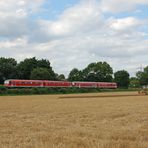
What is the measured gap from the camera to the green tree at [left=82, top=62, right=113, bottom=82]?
17625 cm

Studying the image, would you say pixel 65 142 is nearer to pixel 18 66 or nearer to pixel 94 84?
pixel 94 84

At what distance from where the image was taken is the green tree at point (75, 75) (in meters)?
180

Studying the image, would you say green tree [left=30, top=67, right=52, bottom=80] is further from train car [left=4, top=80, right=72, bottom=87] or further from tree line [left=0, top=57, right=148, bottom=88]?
train car [left=4, top=80, right=72, bottom=87]

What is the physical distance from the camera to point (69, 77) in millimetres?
187750

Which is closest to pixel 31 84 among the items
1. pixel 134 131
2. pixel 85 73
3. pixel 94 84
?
pixel 94 84

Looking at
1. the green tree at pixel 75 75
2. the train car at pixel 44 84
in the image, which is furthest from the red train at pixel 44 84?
the green tree at pixel 75 75

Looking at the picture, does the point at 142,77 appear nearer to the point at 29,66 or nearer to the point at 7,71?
the point at 29,66

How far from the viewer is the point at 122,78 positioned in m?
194

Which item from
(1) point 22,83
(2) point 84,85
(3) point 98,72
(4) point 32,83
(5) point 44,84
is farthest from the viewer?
(3) point 98,72

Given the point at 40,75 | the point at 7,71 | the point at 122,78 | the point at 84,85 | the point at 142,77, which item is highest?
the point at 7,71

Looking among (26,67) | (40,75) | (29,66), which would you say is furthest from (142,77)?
(40,75)

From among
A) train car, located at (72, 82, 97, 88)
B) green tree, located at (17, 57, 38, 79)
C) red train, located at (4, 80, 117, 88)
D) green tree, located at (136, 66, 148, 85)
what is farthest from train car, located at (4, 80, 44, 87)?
green tree, located at (136, 66, 148, 85)

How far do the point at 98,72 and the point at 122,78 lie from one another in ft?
70.0

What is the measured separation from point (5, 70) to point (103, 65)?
5471 centimetres
